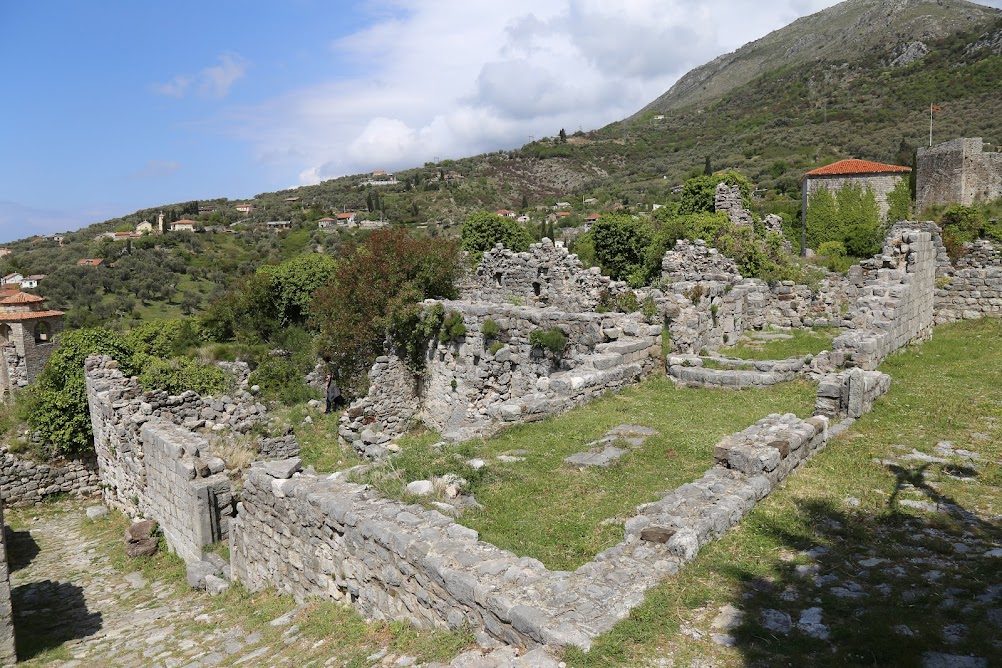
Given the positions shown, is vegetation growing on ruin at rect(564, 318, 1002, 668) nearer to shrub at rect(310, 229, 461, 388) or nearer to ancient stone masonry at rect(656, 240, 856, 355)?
ancient stone masonry at rect(656, 240, 856, 355)

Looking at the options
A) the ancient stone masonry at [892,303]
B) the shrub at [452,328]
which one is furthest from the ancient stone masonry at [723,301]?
the shrub at [452,328]

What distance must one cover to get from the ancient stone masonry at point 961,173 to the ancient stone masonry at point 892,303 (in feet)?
52.9

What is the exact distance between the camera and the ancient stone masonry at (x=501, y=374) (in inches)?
393

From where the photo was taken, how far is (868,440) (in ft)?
25.4

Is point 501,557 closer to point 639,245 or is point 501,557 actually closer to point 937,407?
point 937,407

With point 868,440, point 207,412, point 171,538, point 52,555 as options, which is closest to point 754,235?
point 868,440

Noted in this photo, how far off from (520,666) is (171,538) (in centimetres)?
763

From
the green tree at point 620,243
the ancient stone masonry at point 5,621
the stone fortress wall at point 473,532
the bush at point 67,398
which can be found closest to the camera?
the stone fortress wall at point 473,532

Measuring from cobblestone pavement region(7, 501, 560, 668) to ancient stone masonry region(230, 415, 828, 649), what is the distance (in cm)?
30

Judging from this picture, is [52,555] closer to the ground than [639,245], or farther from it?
closer to the ground

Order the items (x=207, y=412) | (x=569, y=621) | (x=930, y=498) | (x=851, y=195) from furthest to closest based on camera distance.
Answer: (x=851, y=195)
(x=207, y=412)
(x=930, y=498)
(x=569, y=621)

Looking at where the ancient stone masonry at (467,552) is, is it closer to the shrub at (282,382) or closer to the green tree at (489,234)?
the shrub at (282,382)

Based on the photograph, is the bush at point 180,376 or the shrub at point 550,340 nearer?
the shrub at point 550,340

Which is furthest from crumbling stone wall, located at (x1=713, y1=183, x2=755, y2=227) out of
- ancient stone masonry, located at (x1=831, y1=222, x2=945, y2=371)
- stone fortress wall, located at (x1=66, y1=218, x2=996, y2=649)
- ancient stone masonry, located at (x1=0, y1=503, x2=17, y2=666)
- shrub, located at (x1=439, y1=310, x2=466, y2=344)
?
ancient stone masonry, located at (x1=0, y1=503, x2=17, y2=666)
